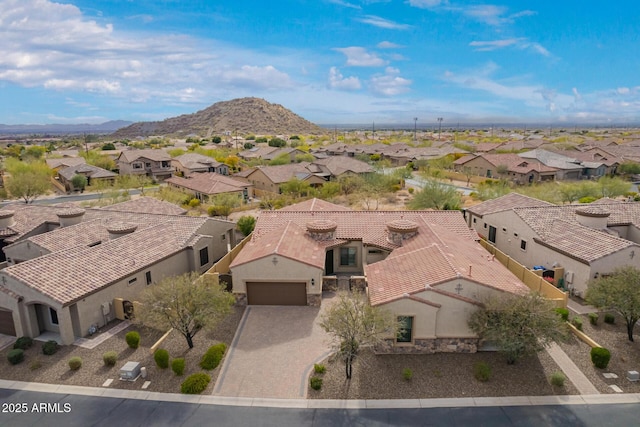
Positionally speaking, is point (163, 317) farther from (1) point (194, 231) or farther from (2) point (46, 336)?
(1) point (194, 231)

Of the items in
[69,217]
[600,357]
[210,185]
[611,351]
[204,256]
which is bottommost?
[611,351]

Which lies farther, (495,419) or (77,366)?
(77,366)

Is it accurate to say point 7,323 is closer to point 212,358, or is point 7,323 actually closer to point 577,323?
point 212,358

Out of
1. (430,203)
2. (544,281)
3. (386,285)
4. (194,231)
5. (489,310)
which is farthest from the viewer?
(430,203)

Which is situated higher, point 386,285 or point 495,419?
point 386,285

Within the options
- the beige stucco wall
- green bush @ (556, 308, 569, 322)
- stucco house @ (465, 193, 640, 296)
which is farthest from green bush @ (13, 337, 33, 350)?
stucco house @ (465, 193, 640, 296)

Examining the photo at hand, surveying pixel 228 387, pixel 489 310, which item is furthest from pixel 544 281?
pixel 228 387

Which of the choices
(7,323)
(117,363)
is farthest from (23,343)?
(117,363)
